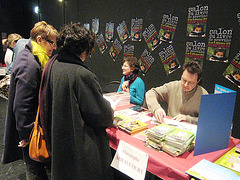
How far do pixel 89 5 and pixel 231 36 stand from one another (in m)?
3.98

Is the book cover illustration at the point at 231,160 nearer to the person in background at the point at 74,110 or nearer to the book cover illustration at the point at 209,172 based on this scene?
the book cover illustration at the point at 209,172

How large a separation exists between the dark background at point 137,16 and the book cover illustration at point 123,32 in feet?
0.37

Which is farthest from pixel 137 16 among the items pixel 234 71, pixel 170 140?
pixel 170 140

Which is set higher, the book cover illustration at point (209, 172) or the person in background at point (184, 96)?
the person in background at point (184, 96)

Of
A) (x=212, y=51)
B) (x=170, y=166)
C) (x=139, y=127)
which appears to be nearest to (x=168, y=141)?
(x=170, y=166)

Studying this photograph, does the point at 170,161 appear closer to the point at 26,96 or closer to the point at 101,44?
the point at 26,96

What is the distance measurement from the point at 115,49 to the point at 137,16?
1019mm

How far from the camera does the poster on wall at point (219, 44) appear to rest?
93.7 inches

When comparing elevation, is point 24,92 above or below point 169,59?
below

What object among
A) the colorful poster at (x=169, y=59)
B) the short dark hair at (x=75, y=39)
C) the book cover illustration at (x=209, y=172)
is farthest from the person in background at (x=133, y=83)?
the book cover illustration at (x=209, y=172)

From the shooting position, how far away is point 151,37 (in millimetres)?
3457

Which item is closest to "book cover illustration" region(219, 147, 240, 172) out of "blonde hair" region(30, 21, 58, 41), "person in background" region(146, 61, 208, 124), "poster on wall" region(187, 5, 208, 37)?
"person in background" region(146, 61, 208, 124)

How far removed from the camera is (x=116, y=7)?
4238 millimetres

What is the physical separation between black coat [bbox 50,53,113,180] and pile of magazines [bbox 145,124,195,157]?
32 centimetres
